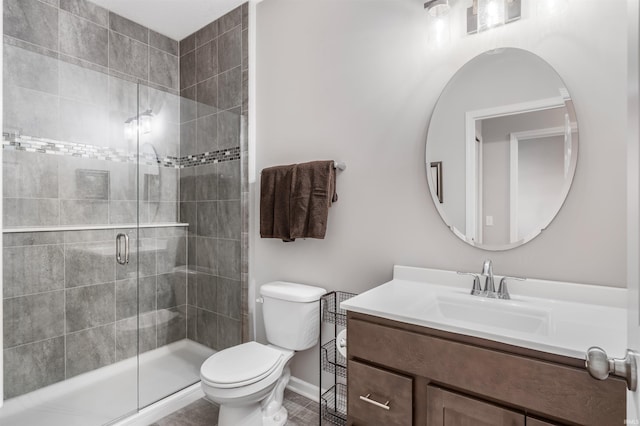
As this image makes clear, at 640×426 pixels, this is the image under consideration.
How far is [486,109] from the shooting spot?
152 cm

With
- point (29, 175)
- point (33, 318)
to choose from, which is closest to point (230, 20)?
point (29, 175)

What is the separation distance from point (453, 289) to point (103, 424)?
196cm

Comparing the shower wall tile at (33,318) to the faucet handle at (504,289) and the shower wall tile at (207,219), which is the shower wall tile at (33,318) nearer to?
the shower wall tile at (207,219)

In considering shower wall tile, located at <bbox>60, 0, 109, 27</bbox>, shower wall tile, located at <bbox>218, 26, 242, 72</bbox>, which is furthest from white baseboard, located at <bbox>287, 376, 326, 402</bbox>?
shower wall tile, located at <bbox>60, 0, 109, 27</bbox>

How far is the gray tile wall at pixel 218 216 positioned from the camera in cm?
240

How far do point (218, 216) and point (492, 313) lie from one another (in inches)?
72.2

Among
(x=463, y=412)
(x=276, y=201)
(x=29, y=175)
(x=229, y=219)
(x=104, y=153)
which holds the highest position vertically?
(x=104, y=153)

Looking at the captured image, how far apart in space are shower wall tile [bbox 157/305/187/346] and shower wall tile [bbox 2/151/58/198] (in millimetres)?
1006

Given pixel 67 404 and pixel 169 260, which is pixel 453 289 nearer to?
pixel 169 260

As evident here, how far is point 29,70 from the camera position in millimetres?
1811

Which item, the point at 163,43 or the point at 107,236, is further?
the point at 163,43

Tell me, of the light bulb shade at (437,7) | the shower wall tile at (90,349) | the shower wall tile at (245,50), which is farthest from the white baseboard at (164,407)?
the light bulb shade at (437,7)

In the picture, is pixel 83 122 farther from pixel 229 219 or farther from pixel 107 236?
pixel 229 219

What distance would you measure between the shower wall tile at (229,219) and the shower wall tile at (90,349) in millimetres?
918
